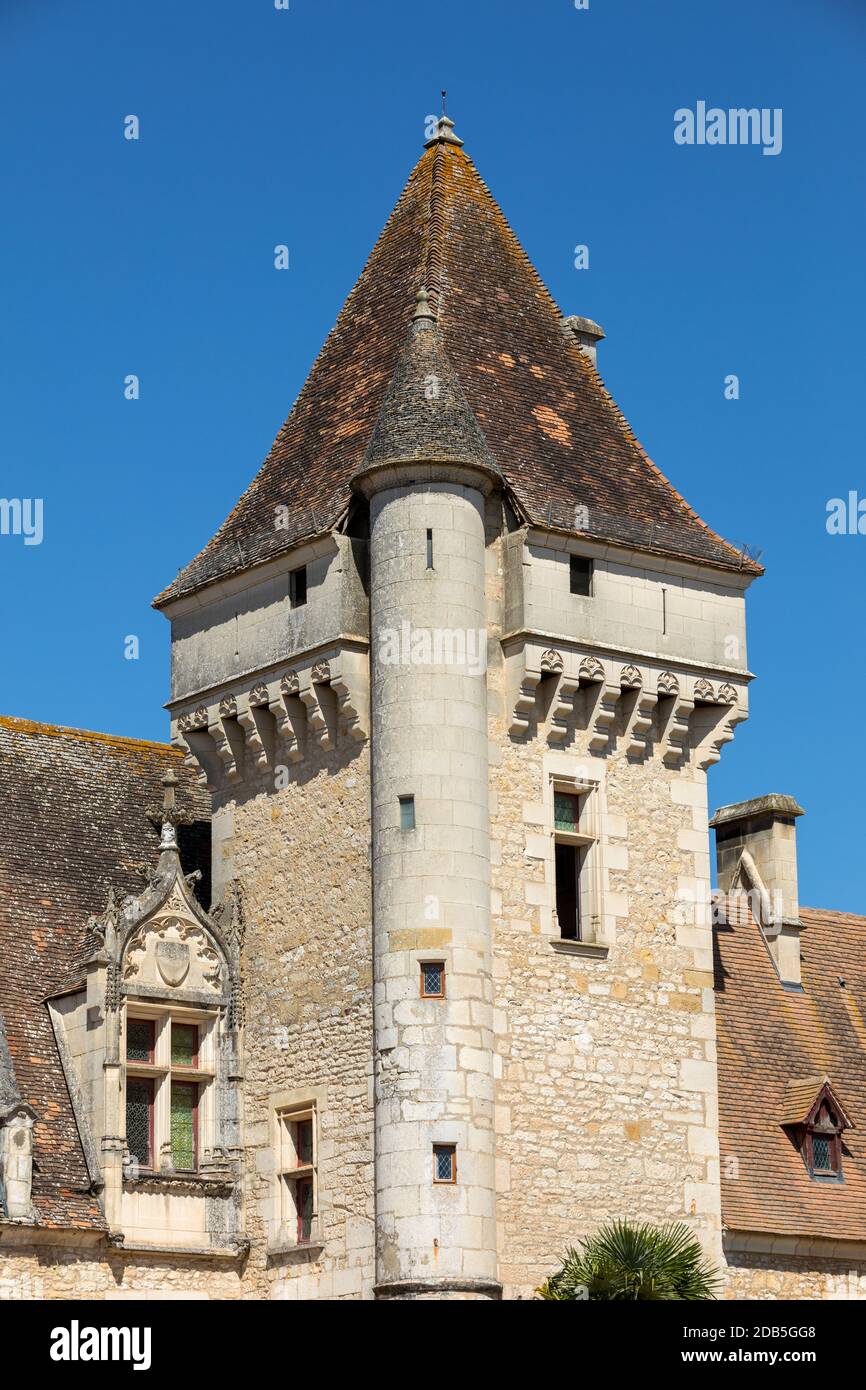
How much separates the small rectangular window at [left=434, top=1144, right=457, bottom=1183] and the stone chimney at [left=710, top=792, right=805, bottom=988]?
943cm

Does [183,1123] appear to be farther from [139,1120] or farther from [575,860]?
[575,860]

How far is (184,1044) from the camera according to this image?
33.0 metres

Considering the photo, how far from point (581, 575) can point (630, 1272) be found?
28.4 feet

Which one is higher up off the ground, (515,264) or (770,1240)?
(515,264)

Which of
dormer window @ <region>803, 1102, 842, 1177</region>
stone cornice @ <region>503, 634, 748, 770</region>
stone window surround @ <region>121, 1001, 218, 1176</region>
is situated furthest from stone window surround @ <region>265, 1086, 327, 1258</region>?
dormer window @ <region>803, 1102, 842, 1177</region>

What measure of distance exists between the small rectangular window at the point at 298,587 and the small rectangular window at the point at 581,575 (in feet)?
10.4

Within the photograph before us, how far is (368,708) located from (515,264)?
7402 millimetres

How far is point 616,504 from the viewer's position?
34094 mm

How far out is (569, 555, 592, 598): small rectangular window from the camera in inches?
1303

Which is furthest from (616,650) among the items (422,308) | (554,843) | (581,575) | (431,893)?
(422,308)

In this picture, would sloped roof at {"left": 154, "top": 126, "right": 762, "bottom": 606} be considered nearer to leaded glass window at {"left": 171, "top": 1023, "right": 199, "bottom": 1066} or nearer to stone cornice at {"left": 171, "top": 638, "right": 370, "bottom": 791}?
stone cornice at {"left": 171, "top": 638, "right": 370, "bottom": 791}
